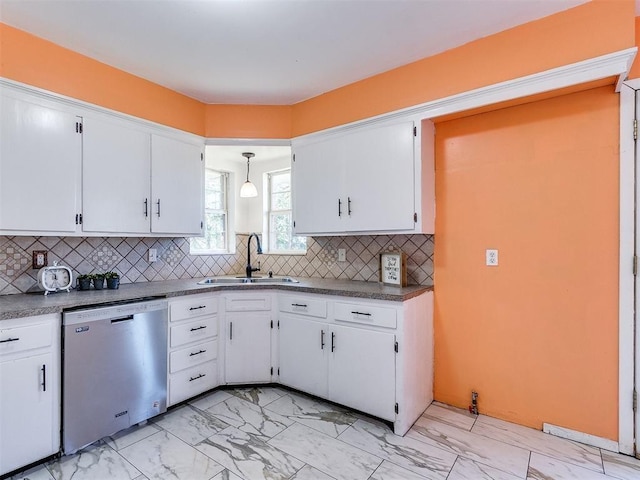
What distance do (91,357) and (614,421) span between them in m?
3.05

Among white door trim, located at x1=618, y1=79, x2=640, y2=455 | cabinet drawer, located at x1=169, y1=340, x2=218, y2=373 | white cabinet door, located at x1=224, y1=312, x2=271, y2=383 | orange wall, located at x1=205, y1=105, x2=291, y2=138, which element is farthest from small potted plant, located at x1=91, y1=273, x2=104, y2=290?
white door trim, located at x1=618, y1=79, x2=640, y2=455

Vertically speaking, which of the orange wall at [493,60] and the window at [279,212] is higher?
the orange wall at [493,60]

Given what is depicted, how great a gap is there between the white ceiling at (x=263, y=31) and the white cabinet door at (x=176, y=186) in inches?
21.5

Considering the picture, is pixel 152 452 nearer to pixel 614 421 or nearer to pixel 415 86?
pixel 614 421

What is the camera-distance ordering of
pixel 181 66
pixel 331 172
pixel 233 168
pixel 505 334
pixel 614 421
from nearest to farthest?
pixel 614 421 < pixel 505 334 < pixel 181 66 < pixel 331 172 < pixel 233 168

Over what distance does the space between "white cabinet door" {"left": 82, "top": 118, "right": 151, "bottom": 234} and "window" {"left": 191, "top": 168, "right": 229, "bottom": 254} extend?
1.22m

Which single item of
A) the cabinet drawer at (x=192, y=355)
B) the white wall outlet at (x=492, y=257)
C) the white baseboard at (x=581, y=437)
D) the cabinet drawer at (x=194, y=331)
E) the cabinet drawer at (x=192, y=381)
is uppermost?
the white wall outlet at (x=492, y=257)

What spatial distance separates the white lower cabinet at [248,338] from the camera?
2.78m

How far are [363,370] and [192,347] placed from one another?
1297 mm

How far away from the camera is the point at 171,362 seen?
7.89ft

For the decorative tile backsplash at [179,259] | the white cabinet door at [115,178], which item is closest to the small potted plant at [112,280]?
the decorative tile backsplash at [179,259]

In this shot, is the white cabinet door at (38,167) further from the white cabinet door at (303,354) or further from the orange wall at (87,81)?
the white cabinet door at (303,354)

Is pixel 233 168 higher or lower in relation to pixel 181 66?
lower

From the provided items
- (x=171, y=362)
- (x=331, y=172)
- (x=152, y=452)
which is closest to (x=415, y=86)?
(x=331, y=172)
